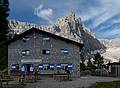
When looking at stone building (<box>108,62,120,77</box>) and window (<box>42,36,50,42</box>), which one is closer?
window (<box>42,36,50,42</box>)

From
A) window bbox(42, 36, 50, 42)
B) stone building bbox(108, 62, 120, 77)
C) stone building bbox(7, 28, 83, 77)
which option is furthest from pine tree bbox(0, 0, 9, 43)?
stone building bbox(108, 62, 120, 77)

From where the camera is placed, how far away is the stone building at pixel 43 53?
2233 inches

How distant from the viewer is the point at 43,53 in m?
57.6

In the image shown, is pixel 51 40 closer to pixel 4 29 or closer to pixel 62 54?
pixel 62 54

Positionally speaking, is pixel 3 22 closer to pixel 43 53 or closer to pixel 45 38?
pixel 45 38

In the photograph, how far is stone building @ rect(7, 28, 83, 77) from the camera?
56.7 m

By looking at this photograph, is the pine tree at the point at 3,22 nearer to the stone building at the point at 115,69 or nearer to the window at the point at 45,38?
the window at the point at 45,38

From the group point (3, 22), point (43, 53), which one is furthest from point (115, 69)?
point (3, 22)

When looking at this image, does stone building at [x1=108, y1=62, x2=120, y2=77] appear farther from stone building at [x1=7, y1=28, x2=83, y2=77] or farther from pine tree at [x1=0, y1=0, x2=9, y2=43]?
pine tree at [x1=0, y1=0, x2=9, y2=43]

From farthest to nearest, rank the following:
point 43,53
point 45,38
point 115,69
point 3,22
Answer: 1. point 3,22
2. point 115,69
3. point 45,38
4. point 43,53

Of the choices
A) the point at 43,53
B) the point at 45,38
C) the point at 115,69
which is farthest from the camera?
the point at 115,69

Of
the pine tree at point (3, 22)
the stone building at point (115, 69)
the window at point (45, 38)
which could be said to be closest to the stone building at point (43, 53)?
the window at point (45, 38)

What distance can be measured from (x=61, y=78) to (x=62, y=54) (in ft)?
56.2

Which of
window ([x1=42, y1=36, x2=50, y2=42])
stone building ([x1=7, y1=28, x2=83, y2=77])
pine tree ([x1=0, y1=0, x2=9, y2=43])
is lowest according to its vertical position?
stone building ([x1=7, y1=28, x2=83, y2=77])
